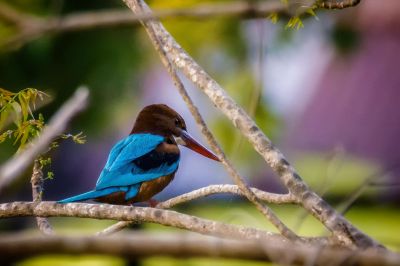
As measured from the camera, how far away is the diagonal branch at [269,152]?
1205 mm

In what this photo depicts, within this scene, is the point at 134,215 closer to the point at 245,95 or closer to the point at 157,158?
the point at 157,158

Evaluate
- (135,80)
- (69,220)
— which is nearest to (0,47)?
(135,80)

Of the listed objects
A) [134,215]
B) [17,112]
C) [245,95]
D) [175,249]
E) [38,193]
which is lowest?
[175,249]

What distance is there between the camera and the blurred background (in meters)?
3.85

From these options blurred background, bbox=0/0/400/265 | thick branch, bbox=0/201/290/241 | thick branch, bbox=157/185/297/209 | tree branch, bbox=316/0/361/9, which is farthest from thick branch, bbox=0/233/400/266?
thick branch, bbox=157/185/297/209

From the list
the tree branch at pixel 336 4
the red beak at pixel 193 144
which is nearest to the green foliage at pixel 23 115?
the red beak at pixel 193 144

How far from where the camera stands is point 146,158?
5.02 ft

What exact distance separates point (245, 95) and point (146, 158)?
3607mm

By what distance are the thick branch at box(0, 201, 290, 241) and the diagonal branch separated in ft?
0.24

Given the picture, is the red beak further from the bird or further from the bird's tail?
the bird's tail

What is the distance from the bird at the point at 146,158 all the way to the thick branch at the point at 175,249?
71 centimetres

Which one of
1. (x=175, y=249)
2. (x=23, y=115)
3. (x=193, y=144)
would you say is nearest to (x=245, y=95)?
(x=193, y=144)

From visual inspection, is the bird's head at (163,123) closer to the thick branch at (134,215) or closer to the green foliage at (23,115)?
the green foliage at (23,115)

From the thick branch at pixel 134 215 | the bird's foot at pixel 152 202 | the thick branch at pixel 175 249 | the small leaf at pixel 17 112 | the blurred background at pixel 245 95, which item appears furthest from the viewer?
the blurred background at pixel 245 95
